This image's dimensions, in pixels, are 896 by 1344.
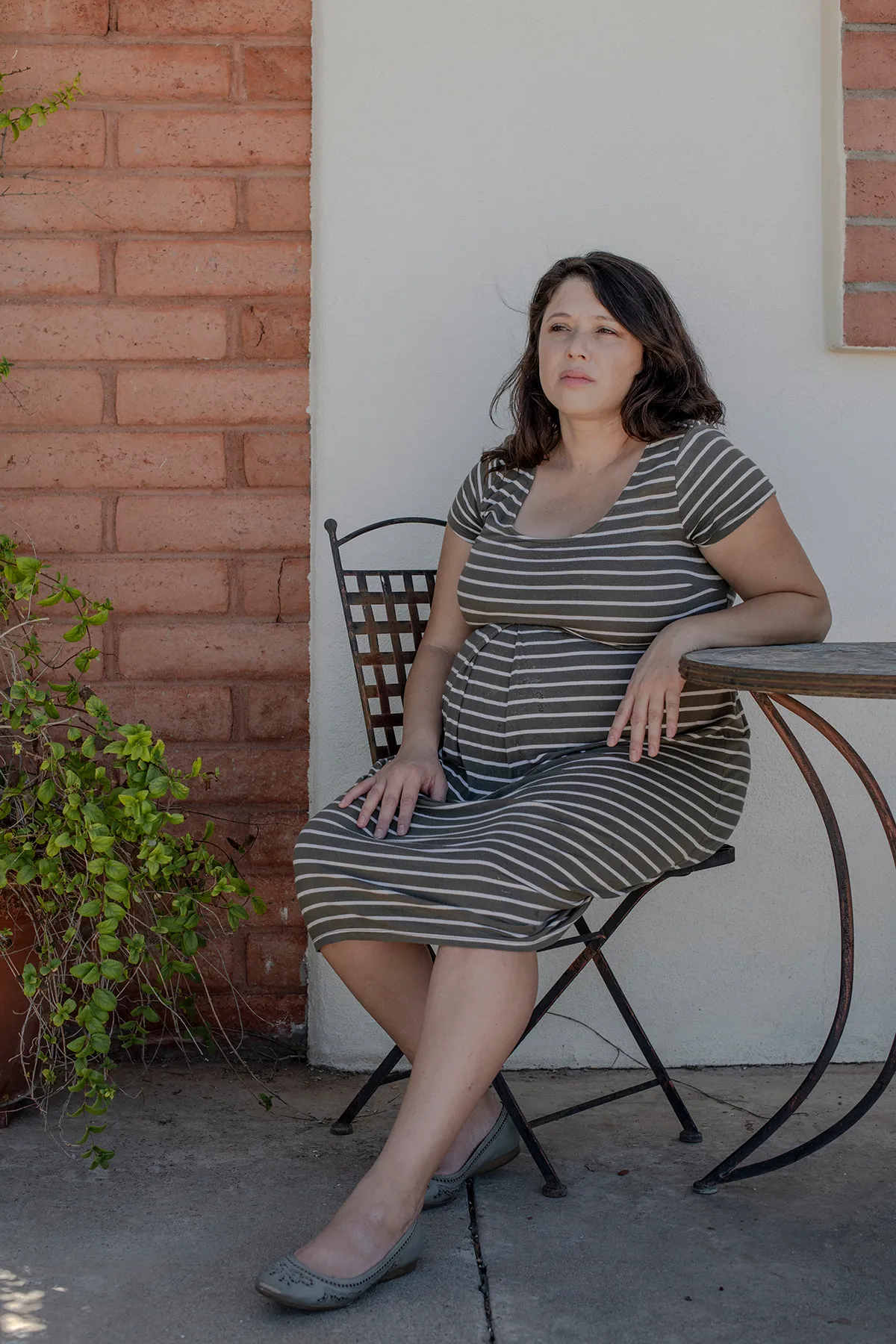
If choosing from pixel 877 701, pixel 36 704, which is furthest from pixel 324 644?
pixel 877 701

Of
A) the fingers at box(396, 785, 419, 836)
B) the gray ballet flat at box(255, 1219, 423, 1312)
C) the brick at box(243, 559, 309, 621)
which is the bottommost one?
the gray ballet flat at box(255, 1219, 423, 1312)

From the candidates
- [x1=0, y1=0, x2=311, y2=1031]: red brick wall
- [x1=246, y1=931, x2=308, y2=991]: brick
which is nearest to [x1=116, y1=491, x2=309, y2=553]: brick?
[x1=0, y1=0, x2=311, y2=1031]: red brick wall

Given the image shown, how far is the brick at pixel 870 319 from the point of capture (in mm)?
2764

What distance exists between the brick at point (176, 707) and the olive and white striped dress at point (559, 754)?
0.63 meters

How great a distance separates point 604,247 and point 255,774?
1.35 metres

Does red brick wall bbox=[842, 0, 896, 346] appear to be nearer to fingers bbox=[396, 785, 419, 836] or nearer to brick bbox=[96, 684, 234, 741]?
fingers bbox=[396, 785, 419, 836]

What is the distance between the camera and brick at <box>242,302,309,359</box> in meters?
2.80

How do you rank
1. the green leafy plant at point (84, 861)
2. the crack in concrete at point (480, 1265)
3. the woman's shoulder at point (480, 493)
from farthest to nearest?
the woman's shoulder at point (480, 493) → the green leafy plant at point (84, 861) → the crack in concrete at point (480, 1265)

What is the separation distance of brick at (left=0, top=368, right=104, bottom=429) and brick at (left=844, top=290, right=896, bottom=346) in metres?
1.58

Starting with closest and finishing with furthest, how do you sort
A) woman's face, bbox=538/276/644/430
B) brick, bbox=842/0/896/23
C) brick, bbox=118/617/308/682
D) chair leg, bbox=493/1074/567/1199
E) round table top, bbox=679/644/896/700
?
1. round table top, bbox=679/644/896/700
2. chair leg, bbox=493/1074/567/1199
3. woman's face, bbox=538/276/644/430
4. brick, bbox=842/0/896/23
5. brick, bbox=118/617/308/682

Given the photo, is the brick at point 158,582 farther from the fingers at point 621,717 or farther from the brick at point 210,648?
the fingers at point 621,717

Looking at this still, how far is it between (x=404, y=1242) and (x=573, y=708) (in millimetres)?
879

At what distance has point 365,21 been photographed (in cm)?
276

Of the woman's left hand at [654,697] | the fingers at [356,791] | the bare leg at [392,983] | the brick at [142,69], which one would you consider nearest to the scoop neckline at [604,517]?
the woman's left hand at [654,697]
